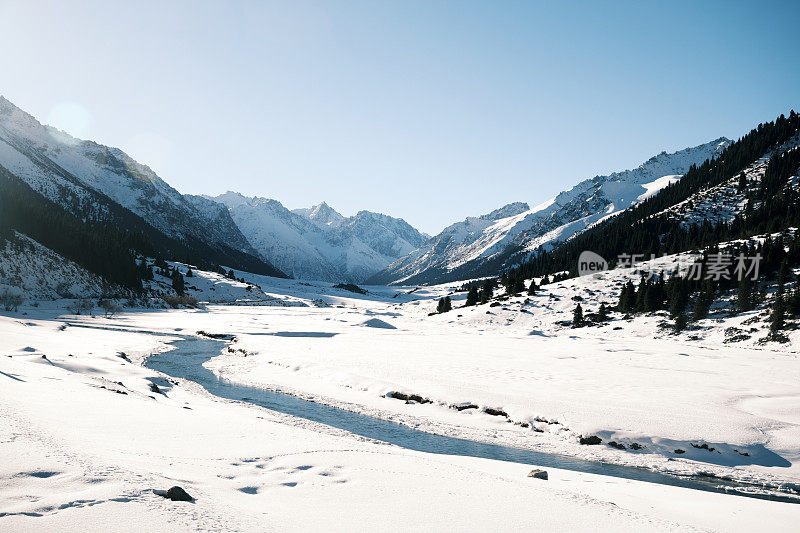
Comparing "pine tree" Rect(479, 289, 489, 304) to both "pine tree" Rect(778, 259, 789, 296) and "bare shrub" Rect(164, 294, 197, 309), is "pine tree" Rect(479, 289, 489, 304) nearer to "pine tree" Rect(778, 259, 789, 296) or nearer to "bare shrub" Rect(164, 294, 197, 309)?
"pine tree" Rect(778, 259, 789, 296)

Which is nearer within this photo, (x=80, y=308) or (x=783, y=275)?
(x=783, y=275)

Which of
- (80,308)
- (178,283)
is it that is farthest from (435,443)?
(178,283)

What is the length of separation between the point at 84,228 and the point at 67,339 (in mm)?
108395

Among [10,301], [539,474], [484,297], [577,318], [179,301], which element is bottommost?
[179,301]

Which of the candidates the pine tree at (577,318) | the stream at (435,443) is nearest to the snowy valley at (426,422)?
the stream at (435,443)

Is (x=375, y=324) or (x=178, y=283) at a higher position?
(x=178, y=283)

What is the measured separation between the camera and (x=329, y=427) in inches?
703

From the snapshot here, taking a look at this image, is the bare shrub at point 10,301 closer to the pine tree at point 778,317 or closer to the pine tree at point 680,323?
the pine tree at point 680,323

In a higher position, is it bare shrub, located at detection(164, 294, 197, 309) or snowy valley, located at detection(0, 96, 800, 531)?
snowy valley, located at detection(0, 96, 800, 531)

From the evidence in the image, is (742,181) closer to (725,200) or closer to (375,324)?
(725,200)

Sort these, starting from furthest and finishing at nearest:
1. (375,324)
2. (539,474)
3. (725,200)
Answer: (725,200) < (375,324) < (539,474)

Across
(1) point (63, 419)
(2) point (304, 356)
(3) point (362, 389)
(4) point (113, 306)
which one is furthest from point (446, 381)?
(4) point (113, 306)

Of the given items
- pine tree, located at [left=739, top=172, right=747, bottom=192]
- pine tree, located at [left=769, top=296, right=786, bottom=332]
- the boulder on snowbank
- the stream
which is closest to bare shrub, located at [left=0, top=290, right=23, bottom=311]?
the boulder on snowbank

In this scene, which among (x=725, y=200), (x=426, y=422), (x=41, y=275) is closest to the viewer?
(x=426, y=422)
